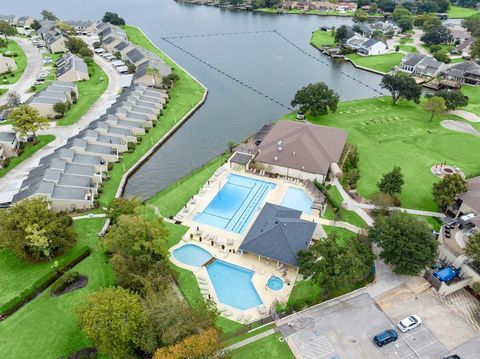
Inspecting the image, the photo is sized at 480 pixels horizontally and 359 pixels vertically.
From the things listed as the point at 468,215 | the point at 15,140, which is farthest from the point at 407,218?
the point at 15,140

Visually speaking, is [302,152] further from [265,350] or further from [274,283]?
[265,350]

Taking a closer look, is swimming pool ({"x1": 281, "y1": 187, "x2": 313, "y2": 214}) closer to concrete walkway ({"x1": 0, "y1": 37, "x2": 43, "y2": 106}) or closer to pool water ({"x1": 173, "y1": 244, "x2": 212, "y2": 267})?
pool water ({"x1": 173, "y1": 244, "x2": 212, "y2": 267})

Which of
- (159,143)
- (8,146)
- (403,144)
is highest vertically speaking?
(8,146)

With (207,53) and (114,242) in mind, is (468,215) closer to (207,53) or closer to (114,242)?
(114,242)

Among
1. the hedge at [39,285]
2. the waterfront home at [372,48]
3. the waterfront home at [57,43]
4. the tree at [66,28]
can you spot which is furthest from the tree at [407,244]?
the tree at [66,28]

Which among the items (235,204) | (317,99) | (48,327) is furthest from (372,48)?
(48,327)

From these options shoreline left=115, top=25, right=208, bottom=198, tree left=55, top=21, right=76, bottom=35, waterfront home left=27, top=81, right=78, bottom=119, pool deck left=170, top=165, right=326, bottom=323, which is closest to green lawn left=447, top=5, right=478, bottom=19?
shoreline left=115, top=25, right=208, bottom=198

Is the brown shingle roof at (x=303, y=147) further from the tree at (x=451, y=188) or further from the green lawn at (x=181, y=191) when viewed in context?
the tree at (x=451, y=188)
